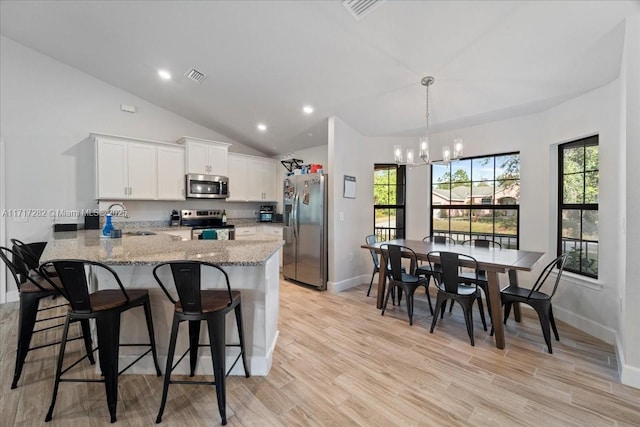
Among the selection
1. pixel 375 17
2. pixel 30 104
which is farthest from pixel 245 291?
pixel 30 104

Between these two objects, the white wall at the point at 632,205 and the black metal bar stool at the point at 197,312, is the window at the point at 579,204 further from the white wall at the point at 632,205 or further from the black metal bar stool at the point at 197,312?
the black metal bar stool at the point at 197,312

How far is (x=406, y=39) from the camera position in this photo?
2566 millimetres

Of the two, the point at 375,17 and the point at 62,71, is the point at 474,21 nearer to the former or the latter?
the point at 375,17

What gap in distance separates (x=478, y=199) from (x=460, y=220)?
16.1 inches

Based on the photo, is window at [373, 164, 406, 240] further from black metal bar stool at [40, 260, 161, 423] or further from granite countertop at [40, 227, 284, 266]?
black metal bar stool at [40, 260, 161, 423]

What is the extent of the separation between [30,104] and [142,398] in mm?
4423

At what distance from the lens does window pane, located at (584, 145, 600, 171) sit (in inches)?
116

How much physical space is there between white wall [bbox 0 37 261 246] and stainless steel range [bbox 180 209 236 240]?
133 cm

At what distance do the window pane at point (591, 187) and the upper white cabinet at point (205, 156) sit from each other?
522cm

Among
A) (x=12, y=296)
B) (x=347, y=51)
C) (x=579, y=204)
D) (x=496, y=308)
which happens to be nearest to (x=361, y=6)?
(x=347, y=51)

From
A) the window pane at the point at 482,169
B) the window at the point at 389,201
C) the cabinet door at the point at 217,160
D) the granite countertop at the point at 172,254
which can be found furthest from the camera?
the cabinet door at the point at 217,160

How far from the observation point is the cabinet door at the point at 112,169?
4062 millimetres

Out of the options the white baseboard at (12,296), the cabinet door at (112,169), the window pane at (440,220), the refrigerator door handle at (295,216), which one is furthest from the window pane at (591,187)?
the white baseboard at (12,296)

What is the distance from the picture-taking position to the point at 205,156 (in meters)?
4.96
